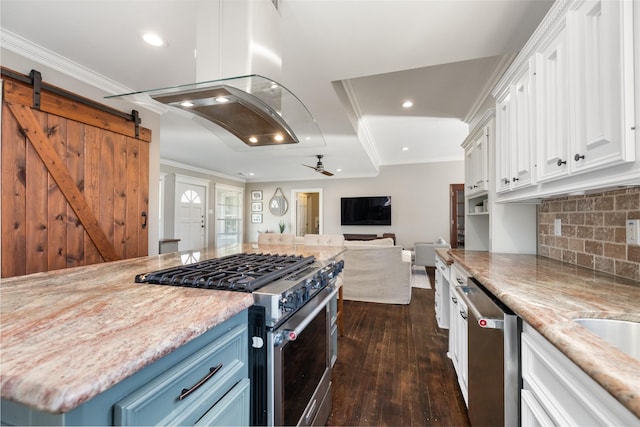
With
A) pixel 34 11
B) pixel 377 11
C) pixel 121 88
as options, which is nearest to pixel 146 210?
pixel 121 88

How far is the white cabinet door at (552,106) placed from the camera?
124 centimetres

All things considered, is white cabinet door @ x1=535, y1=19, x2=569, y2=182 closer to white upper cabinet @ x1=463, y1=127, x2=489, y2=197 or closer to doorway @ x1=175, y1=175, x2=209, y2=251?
white upper cabinet @ x1=463, y1=127, x2=489, y2=197

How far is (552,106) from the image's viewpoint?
1.33 meters

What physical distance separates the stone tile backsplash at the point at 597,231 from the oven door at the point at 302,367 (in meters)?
1.47

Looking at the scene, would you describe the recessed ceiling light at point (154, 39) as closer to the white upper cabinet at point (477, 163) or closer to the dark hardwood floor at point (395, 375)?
the white upper cabinet at point (477, 163)

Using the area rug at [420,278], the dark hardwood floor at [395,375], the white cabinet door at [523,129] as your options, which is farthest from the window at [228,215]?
the white cabinet door at [523,129]

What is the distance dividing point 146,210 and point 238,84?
7.47ft

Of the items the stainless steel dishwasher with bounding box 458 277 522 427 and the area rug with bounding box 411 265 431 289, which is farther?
the area rug with bounding box 411 265 431 289

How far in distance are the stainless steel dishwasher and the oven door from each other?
734 mm

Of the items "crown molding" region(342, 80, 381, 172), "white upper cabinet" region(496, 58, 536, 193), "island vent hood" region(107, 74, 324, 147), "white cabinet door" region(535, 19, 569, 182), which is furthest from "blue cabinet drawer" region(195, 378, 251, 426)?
"crown molding" region(342, 80, 381, 172)

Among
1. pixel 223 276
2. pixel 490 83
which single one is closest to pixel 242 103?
pixel 223 276

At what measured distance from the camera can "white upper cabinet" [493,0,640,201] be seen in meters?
0.91

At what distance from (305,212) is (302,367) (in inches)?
324

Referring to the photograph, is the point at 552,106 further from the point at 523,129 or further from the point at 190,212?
the point at 190,212
